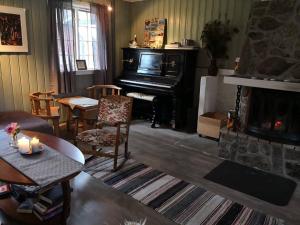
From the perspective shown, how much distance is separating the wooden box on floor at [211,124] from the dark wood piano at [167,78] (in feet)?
1.19

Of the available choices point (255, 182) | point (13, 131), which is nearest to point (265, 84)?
point (255, 182)

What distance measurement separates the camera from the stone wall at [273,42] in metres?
2.96

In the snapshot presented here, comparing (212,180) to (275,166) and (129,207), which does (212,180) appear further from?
(129,207)

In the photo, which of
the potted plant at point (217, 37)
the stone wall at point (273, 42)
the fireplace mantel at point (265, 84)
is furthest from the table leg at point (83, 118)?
the stone wall at point (273, 42)

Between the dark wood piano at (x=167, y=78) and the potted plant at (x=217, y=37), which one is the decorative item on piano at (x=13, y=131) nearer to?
the dark wood piano at (x=167, y=78)

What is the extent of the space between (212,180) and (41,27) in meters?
3.36

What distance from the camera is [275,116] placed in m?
3.02

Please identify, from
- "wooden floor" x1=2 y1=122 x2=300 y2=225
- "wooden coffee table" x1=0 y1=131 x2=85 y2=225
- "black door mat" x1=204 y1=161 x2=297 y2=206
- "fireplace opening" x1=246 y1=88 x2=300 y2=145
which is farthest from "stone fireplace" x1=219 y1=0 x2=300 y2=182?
"wooden coffee table" x1=0 y1=131 x2=85 y2=225

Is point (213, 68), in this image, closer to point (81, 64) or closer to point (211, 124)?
point (211, 124)

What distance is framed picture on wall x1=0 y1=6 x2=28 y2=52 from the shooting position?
3.36m

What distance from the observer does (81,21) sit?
433 centimetres

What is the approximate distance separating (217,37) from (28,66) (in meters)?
2.97

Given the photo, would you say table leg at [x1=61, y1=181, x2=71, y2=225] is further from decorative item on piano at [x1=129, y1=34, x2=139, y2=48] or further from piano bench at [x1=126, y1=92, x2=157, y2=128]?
decorative item on piano at [x1=129, y1=34, x2=139, y2=48]

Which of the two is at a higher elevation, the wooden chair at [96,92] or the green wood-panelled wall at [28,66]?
the green wood-panelled wall at [28,66]
